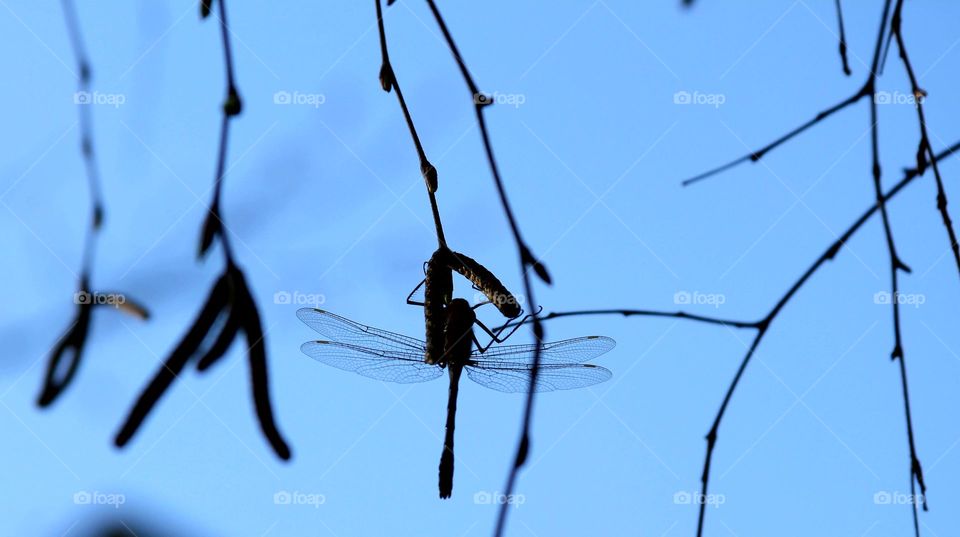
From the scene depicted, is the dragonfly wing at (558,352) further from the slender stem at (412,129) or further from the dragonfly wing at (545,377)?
the slender stem at (412,129)

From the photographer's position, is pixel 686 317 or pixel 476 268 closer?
pixel 476 268

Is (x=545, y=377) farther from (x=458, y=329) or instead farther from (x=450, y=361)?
(x=458, y=329)

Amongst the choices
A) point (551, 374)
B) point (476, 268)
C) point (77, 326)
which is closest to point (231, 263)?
point (77, 326)

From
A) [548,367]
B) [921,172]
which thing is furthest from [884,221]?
[548,367]

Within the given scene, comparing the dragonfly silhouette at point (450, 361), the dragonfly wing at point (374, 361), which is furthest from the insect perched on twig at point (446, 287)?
the dragonfly wing at point (374, 361)

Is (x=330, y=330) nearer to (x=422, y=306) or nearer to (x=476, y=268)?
(x=422, y=306)

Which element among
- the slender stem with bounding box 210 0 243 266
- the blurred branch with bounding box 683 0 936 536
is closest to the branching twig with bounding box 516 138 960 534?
the blurred branch with bounding box 683 0 936 536
